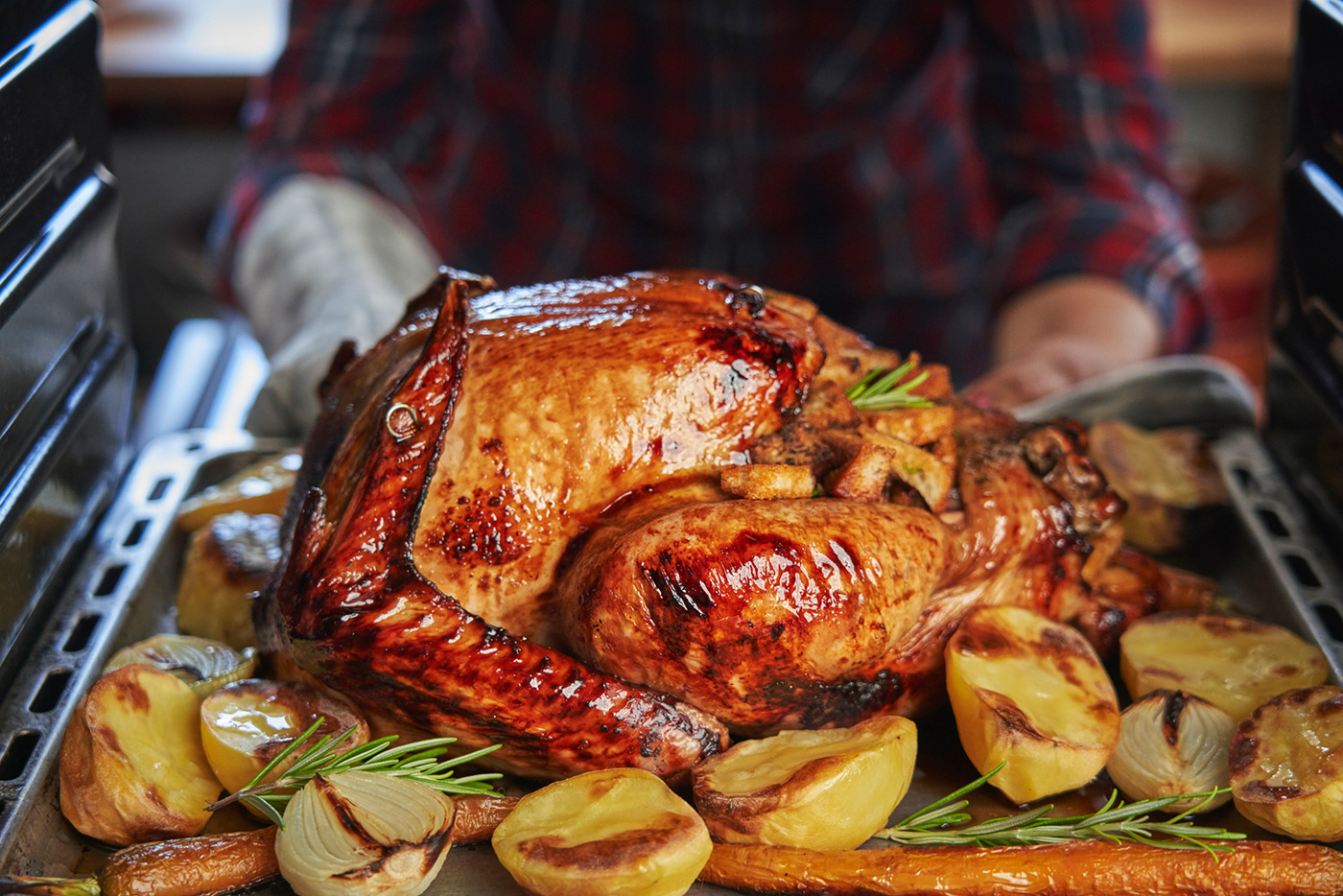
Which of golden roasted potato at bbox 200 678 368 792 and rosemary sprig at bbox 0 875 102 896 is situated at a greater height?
golden roasted potato at bbox 200 678 368 792

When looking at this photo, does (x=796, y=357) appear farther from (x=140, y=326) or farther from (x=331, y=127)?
(x=140, y=326)

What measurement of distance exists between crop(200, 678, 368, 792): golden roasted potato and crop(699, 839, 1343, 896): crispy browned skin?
16.7 inches

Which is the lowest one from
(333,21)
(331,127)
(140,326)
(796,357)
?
(140,326)

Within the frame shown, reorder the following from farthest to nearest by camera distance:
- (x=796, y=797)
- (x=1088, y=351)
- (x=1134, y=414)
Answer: (x=1088, y=351), (x=1134, y=414), (x=796, y=797)

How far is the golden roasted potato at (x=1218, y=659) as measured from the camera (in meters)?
1.30

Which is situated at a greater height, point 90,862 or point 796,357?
point 796,357

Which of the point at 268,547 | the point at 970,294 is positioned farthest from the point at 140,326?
the point at 268,547

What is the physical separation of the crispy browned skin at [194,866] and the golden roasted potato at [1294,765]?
0.98 meters

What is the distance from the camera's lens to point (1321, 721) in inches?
45.6

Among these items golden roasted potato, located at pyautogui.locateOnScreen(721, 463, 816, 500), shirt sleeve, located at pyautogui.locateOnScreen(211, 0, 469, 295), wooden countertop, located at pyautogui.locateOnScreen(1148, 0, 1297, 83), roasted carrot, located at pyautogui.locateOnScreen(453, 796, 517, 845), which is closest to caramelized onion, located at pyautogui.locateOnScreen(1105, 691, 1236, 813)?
golden roasted potato, located at pyautogui.locateOnScreen(721, 463, 816, 500)

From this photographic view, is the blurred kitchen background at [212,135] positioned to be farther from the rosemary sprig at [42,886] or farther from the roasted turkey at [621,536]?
the rosemary sprig at [42,886]

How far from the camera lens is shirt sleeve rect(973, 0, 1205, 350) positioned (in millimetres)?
2812

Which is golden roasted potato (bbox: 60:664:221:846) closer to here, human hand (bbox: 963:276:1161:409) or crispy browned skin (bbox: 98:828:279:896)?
crispy browned skin (bbox: 98:828:279:896)

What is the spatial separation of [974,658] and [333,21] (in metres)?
2.48
